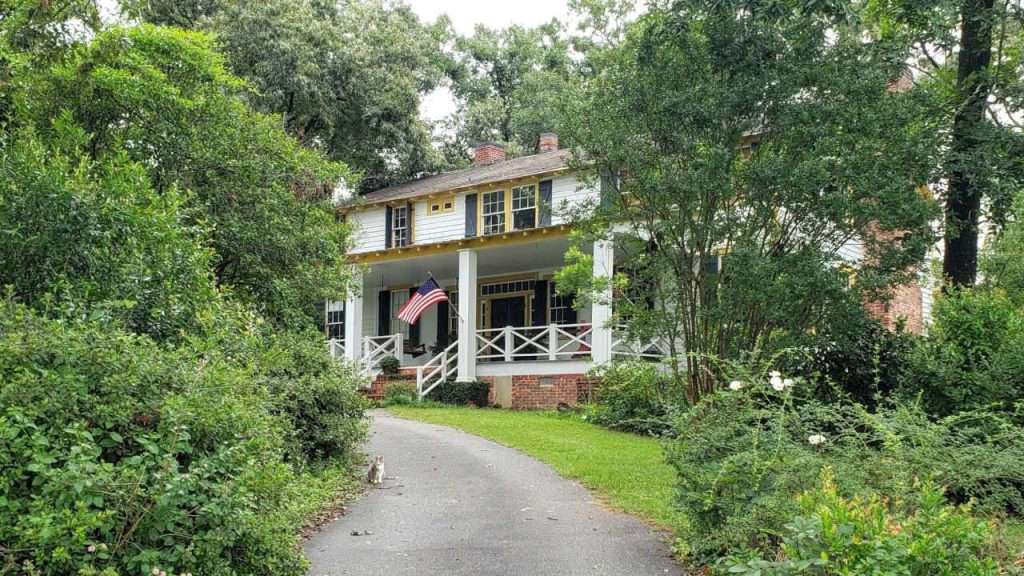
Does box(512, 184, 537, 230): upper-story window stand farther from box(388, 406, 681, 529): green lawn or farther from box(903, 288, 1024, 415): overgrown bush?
box(903, 288, 1024, 415): overgrown bush

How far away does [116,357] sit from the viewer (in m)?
5.59

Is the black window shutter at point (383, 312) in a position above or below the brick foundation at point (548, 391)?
above

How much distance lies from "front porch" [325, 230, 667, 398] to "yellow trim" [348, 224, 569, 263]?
0.18 ft

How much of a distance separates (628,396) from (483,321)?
407 inches

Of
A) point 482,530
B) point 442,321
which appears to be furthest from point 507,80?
point 482,530

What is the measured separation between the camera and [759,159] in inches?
429

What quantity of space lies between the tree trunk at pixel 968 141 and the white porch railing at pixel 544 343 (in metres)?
7.96

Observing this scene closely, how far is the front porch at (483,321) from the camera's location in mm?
20906

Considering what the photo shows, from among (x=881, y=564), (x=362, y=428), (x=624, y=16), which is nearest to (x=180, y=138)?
(x=362, y=428)

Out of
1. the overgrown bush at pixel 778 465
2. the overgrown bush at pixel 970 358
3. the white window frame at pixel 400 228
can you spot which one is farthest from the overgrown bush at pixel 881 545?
the white window frame at pixel 400 228

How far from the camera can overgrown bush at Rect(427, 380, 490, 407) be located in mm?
21234

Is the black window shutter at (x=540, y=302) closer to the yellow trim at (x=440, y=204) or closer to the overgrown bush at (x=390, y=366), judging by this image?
the yellow trim at (x=440, y=204)

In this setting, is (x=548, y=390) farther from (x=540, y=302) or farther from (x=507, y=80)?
(x=507, y=80)

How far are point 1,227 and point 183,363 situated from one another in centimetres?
240
